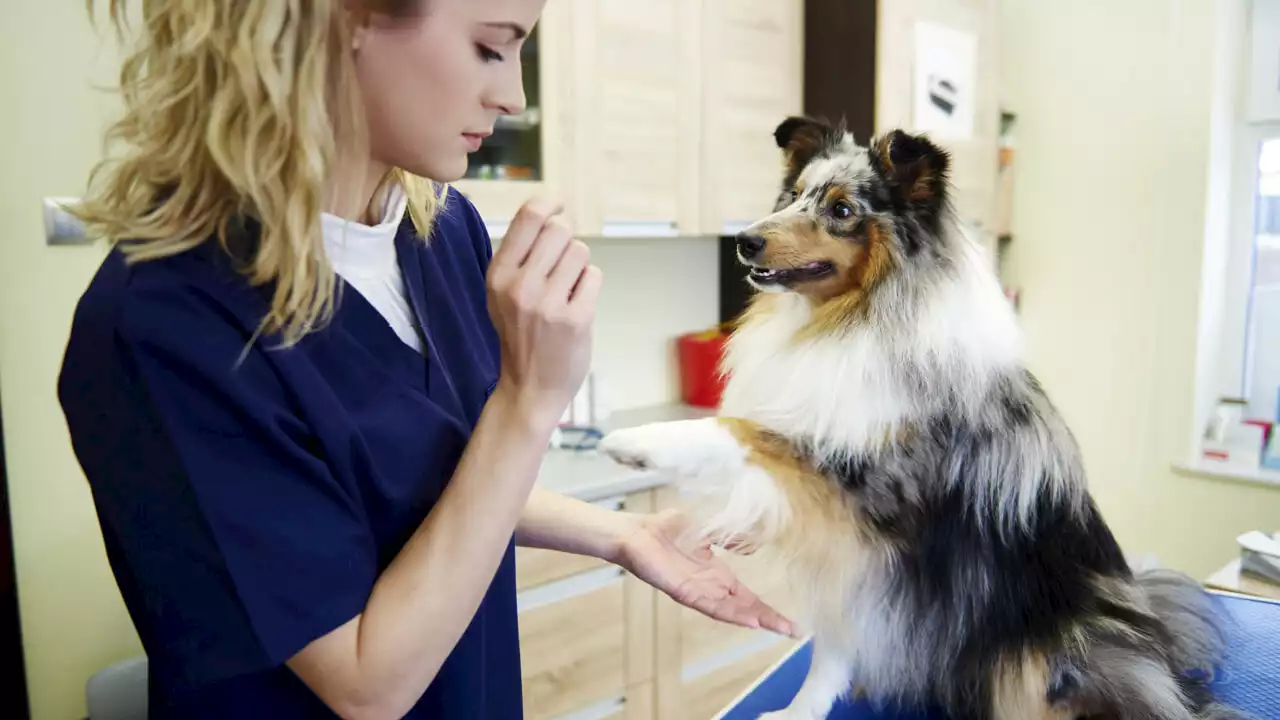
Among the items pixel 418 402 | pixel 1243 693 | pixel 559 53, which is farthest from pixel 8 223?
pixel 1243 693

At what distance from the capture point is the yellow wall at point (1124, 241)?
9.75ft

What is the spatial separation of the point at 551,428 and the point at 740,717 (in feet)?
2.58

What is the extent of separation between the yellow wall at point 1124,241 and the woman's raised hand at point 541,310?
2935 millimetres

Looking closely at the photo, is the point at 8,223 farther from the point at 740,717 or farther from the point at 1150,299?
the point at 1150,299

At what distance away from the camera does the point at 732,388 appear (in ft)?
4.71

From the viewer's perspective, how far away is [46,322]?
5.99 ft

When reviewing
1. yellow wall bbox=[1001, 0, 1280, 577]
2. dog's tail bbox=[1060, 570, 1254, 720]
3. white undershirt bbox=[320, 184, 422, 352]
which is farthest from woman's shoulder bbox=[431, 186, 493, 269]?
yellow wall bbox=[1001, 0, 1280, 577]

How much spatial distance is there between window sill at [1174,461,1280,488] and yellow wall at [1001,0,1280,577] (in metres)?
0.04

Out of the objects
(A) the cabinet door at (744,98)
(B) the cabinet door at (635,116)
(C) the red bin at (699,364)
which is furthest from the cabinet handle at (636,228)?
(C) the red bin at (699,364)

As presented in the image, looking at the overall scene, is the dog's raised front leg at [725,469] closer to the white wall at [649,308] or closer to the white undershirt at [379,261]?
the white undershirt at [379,261]

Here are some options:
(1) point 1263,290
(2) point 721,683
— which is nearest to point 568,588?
(2) point 721,683

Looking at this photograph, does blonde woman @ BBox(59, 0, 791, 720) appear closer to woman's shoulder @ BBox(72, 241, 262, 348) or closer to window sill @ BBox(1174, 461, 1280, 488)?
woman's shoulder @ BBox(72, 241, 262, 348)

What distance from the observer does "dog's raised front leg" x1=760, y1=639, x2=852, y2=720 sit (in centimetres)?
126

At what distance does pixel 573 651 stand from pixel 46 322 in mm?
1418
